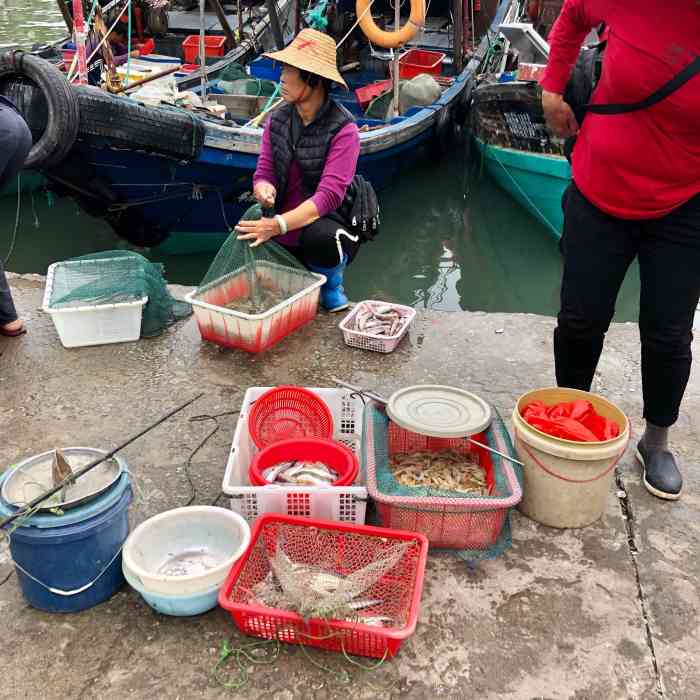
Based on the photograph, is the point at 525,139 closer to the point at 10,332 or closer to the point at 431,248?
the point at 431,248

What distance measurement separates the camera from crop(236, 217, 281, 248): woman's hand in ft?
11.2

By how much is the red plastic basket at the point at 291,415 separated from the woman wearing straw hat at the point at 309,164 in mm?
1118

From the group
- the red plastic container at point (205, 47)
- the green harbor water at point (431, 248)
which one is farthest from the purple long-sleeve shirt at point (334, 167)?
the red plastic container at point (205, 47)

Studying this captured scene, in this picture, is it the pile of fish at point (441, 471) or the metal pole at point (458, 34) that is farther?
the metal pole at point (458, 34)

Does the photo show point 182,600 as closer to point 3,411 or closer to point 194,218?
point 3,411

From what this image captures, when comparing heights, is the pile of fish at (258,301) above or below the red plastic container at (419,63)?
below

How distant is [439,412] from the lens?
96.8 inches

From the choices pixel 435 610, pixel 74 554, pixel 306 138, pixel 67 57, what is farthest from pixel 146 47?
pixel 435 610

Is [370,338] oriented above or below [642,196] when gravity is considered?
below

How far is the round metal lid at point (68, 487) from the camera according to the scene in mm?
1909

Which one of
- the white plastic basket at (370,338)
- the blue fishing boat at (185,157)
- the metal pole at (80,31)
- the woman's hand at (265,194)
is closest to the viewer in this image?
the white plastic basket at (370,338)

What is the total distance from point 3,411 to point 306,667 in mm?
2017

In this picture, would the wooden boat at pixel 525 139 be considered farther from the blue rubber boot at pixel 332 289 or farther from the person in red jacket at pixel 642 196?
the person in red jacket at pixel 642 196

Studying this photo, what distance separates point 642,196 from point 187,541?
6.26 ft
